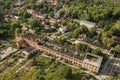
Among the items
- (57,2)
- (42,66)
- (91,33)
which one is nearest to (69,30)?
(91,33)

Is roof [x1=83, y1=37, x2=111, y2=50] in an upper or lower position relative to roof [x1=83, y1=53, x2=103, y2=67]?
upper

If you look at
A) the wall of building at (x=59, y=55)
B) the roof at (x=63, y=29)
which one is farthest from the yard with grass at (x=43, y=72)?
the roof at (x=63, y=29)

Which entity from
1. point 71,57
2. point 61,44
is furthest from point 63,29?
point 71,57

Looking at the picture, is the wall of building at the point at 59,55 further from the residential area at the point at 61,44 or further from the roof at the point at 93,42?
the roof at the point at 93,42

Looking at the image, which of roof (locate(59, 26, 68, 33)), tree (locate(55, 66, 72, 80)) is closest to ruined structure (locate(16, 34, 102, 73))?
tree (locate(55, 66, 72, 80))

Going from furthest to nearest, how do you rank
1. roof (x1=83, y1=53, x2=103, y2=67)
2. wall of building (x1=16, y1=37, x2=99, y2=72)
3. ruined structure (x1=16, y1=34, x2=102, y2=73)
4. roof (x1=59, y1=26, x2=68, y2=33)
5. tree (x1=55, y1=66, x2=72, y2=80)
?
roof (x1=59, y1=26, x2=68, y2=33) → wall of building (x1=16, y1=37, x2=99, y2=72) → ruined structure (x1=16, y1=34, x2=102, y2=73) → roof (x1=83, y1=53, x2=103, y2=67) → tree (x1=55, y1=66, x2=72, y2=80)

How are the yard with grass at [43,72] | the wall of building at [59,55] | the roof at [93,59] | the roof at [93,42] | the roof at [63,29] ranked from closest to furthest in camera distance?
1. the yard with grass at [43,72]
2. the roof at [93,59]
3. the wall of building at [59,55]
4. the roof at [93,42]
5. the roof at [63,29]

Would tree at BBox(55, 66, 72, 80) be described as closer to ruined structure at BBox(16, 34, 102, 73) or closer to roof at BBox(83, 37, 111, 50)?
ruined structure at BBox(16, 34, 102, 73)

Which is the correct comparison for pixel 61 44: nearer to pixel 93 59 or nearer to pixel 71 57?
pixel 71 57
